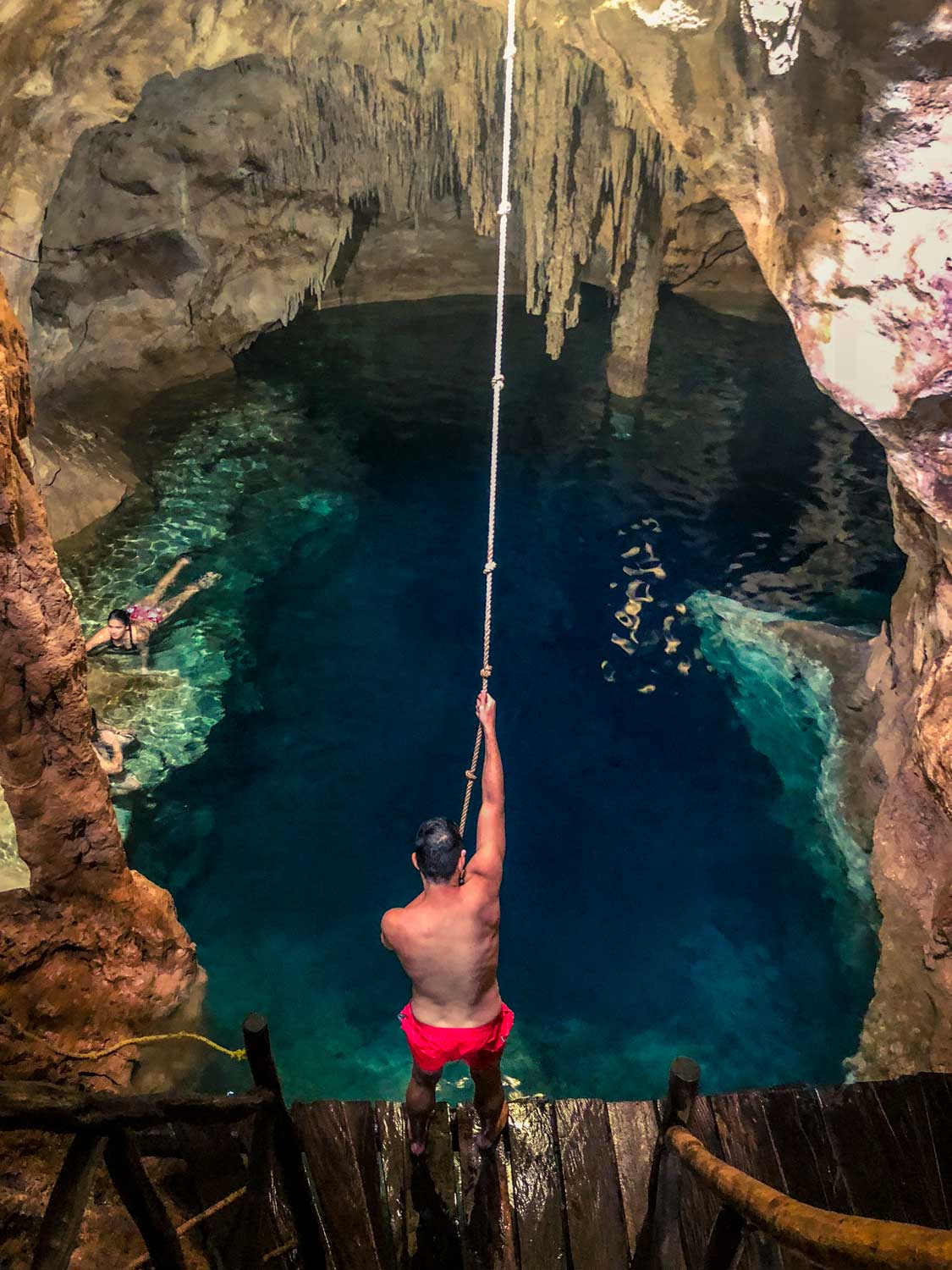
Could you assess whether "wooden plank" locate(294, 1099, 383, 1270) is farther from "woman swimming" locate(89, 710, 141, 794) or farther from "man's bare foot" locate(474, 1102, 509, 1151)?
"woman swimming" locate(89, 710, 141, 794)

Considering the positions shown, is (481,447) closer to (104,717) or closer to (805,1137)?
(104,717)

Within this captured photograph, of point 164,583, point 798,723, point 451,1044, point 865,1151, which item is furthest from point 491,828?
point 164,583

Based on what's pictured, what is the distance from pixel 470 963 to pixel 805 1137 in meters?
1.57

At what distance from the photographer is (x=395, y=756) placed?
6.81m

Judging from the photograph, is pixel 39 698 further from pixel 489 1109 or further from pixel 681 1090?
pixel 681 1090

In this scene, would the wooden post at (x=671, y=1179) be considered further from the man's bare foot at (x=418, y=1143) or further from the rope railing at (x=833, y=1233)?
the man's bare foot at (x=418, y=1143)

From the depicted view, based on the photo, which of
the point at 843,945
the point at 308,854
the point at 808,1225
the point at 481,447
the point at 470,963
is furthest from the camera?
the point at 481,447

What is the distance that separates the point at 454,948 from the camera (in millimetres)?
2977

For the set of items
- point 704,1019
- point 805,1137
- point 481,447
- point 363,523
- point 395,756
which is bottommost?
point 704,1019

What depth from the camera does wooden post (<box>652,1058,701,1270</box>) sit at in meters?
2.45

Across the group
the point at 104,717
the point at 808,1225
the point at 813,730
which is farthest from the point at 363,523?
the point at 808,1225

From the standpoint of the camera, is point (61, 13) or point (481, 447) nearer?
point (61, 13)

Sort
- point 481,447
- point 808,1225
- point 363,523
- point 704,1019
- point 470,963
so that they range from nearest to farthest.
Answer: point 808,1225, point 470,963, point 704,1019, point 363,523, point 481,447

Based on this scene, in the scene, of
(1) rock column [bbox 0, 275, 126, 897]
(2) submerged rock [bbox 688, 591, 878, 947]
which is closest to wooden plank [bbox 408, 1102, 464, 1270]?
(1) rock column [bbox 0, 275, 126, 897]
